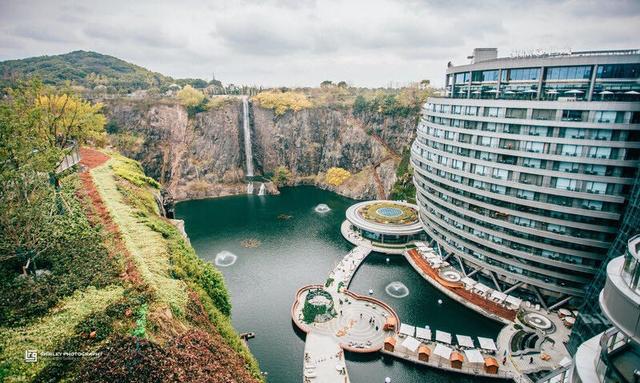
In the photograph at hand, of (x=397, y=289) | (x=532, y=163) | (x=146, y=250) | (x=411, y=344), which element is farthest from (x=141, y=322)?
(x=532, y=163)

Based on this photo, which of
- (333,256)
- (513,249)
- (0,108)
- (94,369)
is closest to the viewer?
(94,369)

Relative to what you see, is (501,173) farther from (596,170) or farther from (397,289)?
(397,289)

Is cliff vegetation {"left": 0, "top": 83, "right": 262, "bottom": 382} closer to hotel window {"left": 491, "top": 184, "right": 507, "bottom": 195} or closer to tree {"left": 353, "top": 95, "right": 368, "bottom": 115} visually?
hotel window {"left": 491, "top": 184, "right": 507, "bottom": 195}

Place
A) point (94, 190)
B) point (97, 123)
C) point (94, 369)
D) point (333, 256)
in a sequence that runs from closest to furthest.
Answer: point (94, 369) < point (94, 190) < point (97, 123) < point (333, 256)

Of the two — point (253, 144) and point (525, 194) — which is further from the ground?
point (525, 194)

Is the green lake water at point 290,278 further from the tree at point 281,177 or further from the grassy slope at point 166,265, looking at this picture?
the tree at point 281,177

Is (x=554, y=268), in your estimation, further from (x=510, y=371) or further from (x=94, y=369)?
(x=94, y=369)

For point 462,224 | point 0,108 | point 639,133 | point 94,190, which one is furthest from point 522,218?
point 0,108
